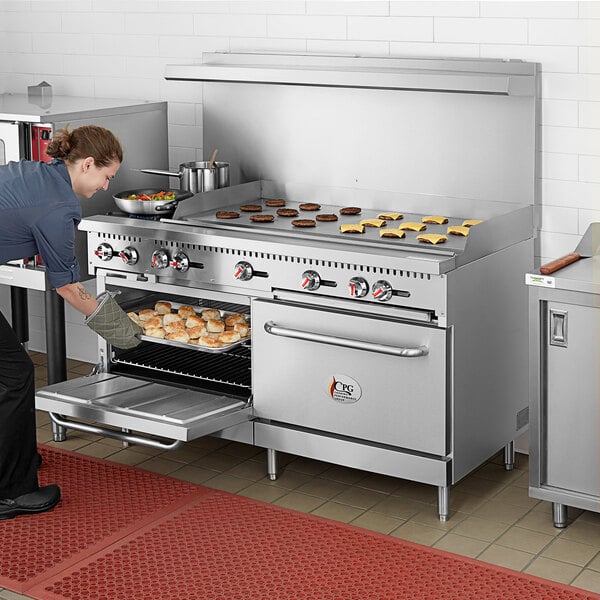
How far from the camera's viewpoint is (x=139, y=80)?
19.7 feet

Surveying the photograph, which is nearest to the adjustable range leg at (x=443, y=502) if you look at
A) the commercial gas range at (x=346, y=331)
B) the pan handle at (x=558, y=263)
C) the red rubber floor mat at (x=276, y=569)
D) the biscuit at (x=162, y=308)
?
the commercial gas range at (x=346, y=331)

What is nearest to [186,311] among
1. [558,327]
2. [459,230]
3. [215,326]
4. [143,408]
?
[215,326]

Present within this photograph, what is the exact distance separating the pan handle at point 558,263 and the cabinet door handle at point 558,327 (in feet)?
0.52

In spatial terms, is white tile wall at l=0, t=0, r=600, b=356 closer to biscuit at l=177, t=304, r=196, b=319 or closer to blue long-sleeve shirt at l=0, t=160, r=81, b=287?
biscuit at l=177, t=304, r=196, b=319

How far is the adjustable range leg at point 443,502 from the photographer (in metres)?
4.49

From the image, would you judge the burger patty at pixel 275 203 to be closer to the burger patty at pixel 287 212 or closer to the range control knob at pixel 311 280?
the burger patty at pixel 287 212

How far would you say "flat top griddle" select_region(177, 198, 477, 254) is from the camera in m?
4.52

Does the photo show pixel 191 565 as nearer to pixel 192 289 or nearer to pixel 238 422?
pixel 238 422

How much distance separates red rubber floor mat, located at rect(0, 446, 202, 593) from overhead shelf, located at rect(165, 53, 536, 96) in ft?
6.14

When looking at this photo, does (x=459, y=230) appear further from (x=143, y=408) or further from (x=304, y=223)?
(x=143, y=408)

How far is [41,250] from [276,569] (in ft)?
4.96

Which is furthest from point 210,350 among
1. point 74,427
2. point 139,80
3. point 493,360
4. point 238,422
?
point 139,80

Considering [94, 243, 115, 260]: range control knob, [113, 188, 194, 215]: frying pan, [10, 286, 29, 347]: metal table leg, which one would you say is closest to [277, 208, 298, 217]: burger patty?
[113, 188, 194, 215]: frying pan

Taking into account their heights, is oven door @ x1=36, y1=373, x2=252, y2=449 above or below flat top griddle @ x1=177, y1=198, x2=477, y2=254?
below
